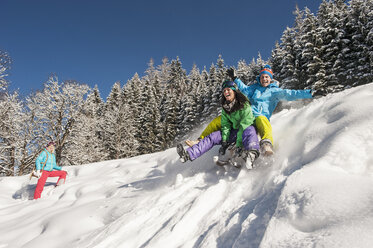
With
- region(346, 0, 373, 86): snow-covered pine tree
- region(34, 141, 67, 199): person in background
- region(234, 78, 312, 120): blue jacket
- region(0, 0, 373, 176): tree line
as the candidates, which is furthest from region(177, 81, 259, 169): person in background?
region(346, 0, 373, 86): snow-covered pine tree

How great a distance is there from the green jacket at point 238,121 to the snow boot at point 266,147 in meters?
0.39

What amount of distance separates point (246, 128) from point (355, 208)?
1.93 m

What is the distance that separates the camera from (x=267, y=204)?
1.62m

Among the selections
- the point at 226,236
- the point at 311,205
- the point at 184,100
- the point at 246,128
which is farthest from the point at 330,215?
the point at 184,100

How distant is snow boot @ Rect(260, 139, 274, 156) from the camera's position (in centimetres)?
251

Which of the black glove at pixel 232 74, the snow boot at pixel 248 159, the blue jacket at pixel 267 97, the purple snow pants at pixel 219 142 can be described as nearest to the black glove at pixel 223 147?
the purple snow pants at pixel 219 142

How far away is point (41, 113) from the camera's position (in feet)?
54.1

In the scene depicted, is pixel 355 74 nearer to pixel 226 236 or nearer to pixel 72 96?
pixel 226 236

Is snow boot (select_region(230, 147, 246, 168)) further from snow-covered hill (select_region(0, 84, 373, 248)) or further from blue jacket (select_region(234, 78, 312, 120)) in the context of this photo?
blue jacket (select_region(234, 78, 312, 120))

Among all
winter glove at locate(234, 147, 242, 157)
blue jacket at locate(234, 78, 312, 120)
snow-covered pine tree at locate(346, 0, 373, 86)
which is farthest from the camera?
snow-covered pine tree at locate(346, 0, 373, 86)

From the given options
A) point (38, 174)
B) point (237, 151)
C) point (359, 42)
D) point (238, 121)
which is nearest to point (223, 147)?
point (237, 151)

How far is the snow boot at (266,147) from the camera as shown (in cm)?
251

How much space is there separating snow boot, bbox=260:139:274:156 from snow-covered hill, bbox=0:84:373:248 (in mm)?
112

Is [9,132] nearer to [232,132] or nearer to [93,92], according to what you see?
[93,92]
